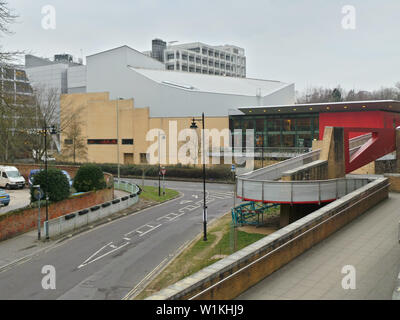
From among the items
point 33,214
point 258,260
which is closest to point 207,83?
point 33,214

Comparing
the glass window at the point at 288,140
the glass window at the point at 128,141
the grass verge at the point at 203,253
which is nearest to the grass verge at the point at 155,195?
the grass verge at the point at 203,253

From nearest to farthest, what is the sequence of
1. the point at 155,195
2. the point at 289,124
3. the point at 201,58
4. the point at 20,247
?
the point at 20,247
the point at 155,195
the point at 289,124
the point at 201,58

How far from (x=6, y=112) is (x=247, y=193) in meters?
13.4

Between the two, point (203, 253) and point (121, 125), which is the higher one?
point (121, 125)

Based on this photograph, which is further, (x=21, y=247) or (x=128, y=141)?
(x=128, y=141)

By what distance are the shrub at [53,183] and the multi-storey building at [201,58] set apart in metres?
87.0

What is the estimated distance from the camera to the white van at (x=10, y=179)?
3616 centimetres

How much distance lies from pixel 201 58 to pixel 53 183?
330 feet

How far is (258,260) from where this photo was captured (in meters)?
9.21

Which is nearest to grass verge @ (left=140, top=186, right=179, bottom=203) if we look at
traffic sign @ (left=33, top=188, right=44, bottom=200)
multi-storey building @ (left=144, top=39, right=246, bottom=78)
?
traffic sign @ (left=33, top=188, right=44, bottom=200)

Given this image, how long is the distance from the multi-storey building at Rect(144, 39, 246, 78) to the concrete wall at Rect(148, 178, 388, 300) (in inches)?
3909

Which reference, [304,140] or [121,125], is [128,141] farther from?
[304,140]

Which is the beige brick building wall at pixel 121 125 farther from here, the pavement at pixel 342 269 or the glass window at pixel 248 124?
the pavement at pixel 342 269
